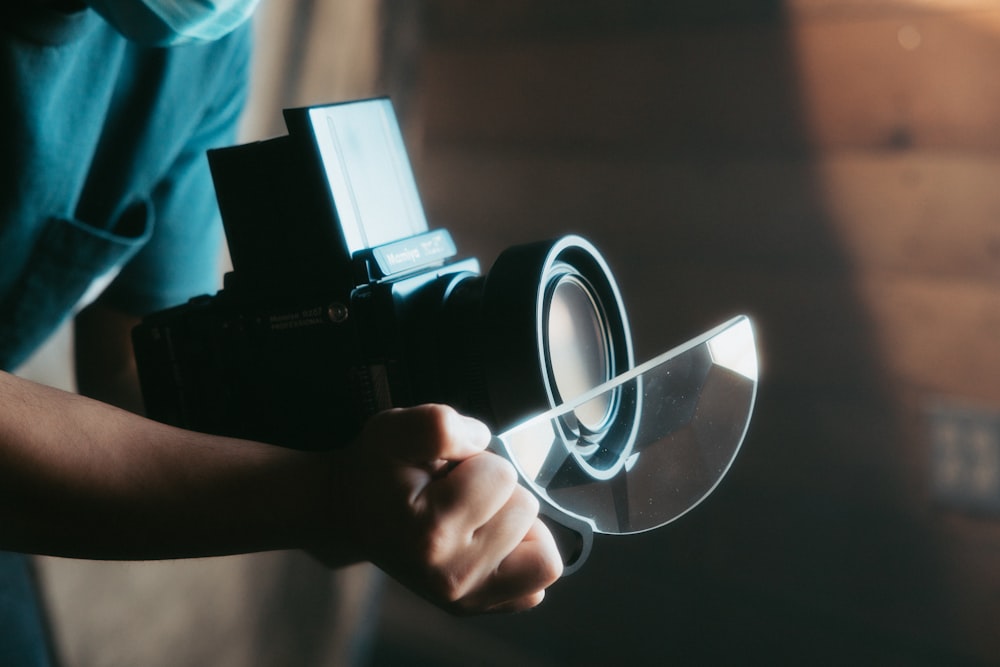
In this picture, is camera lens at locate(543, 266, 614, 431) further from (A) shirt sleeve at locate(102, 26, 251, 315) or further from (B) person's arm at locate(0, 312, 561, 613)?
(A) shirt sleeve at locate(102, 26, 251, 315)

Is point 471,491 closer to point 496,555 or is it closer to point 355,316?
point 496,555

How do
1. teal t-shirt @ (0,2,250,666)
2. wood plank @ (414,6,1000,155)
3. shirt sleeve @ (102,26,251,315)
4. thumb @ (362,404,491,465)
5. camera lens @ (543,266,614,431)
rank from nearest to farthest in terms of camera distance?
thumb @ (362,404,491,465)
camera lens @ (543,266,614,431)
teal t-shirt @ (0,2,250,666)
shirt sleeve @ (102,26,251,315)
wood plank @ (414,6,1000,155)

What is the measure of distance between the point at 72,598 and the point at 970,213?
1160 millimetres

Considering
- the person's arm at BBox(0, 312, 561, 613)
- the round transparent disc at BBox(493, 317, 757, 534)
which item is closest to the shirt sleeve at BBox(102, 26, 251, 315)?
the person's arm at BBox(0, 312, 561, 613)

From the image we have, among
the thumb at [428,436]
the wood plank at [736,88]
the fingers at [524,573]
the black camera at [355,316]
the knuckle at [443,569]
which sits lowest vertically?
the fingers at [524,573]

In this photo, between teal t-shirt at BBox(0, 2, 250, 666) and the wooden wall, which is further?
the wooden wall

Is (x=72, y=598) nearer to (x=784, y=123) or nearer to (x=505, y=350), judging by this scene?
(x=505, y=350)

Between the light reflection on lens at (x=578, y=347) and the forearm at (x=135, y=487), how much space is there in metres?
0.16

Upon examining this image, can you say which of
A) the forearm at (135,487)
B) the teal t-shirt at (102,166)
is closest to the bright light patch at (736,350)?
the forearm at (135,487)

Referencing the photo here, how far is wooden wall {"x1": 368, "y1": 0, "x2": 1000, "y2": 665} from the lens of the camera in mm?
978

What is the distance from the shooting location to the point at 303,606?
1.38 m

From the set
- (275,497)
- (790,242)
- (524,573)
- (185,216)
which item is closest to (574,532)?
(524,573)

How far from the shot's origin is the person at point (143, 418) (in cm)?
43

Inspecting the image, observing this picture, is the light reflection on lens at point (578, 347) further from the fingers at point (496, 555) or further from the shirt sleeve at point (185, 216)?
the shirt sleeve at point (185, 216)
